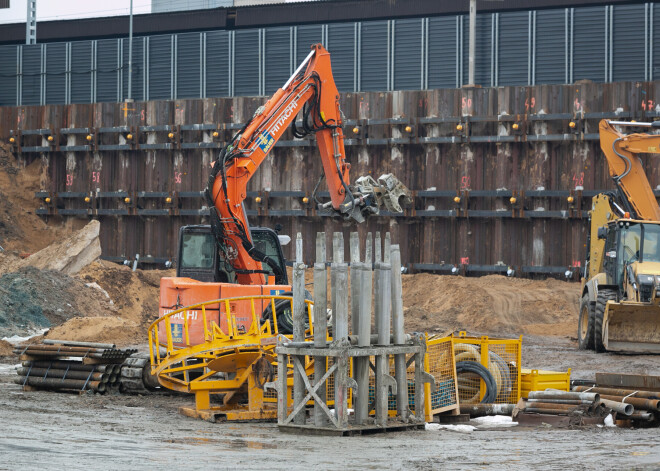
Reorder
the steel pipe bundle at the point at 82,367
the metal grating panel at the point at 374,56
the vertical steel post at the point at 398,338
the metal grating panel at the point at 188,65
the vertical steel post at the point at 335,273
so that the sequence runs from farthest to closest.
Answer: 1. the metal grating panel at the point at 188,65
2. the metal grating panel at the point at 374,56
3. the steel pipe bundle at the point at 82,367
4. the vertical steel post at the point at 398,338
5. the vertical steel post at the point at 335,273

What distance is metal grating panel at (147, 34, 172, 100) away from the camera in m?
38.2

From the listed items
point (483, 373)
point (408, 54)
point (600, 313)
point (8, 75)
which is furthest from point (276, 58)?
point (483, 373)

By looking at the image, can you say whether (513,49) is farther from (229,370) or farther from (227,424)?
(227,424)

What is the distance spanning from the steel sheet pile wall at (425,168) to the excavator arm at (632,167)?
16.3 ft

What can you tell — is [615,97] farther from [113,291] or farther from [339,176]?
[113,291]

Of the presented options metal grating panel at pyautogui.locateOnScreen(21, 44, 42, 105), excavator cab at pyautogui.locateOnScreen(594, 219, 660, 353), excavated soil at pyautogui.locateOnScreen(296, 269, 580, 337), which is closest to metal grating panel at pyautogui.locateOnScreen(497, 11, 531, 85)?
excavated soil at pyautogui.locateOnScreen(296, 269, 580, 337)

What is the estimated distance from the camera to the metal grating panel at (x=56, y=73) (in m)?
40.2

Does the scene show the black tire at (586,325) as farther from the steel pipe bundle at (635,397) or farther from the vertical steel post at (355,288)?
the vertical steel post at (355,288)

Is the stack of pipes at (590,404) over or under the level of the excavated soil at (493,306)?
under

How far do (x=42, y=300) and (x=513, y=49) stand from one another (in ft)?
55.1

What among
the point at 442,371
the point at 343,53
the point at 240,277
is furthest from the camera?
the point at 343,53

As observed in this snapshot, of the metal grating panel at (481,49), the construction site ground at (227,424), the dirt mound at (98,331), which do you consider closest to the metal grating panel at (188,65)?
the metal grating panel at (481,49)

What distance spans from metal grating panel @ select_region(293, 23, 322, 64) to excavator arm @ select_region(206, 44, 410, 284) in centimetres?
1681

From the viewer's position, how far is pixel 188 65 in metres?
37.8
